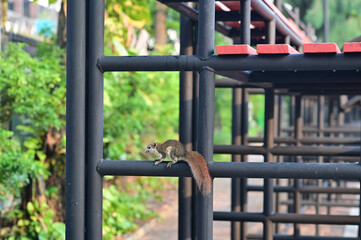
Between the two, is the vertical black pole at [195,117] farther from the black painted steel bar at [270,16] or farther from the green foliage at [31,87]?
the green foliage at [31,87]

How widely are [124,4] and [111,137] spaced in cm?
195

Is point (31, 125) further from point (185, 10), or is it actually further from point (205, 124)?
point (205, 124)

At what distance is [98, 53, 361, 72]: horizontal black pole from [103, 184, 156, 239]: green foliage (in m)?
5.24

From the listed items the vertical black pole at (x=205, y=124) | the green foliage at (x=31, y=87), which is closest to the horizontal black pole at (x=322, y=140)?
the green foliage at (x=31, y=87)

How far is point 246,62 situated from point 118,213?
6485 mm

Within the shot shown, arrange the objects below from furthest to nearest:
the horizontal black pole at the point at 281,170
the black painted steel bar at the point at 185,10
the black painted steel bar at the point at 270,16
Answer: the black painted steel bar at the point at 185,10 → the black painted steel bar at the point at 270,16 → the horizontal black pole at the point at 281,170

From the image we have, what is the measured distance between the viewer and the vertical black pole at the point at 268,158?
18.0 feet

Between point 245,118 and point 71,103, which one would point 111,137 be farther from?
point 71,103

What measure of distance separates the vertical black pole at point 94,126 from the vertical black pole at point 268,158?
232 cm

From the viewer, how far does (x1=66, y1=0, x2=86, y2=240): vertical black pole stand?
10.7 ft

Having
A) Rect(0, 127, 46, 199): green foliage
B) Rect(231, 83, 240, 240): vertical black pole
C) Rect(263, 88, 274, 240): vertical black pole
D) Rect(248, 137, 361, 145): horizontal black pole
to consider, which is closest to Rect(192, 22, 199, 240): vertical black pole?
Rect(263, 88, 274, 240): vertical black pole

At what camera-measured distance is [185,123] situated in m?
5.04

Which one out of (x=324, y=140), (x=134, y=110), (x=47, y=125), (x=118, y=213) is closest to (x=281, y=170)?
(x=324, y=140)

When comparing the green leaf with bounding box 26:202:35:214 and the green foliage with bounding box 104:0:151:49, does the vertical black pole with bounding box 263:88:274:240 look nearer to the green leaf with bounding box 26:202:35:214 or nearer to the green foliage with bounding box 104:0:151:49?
the green foliage with bounding box 104:0:151:49
